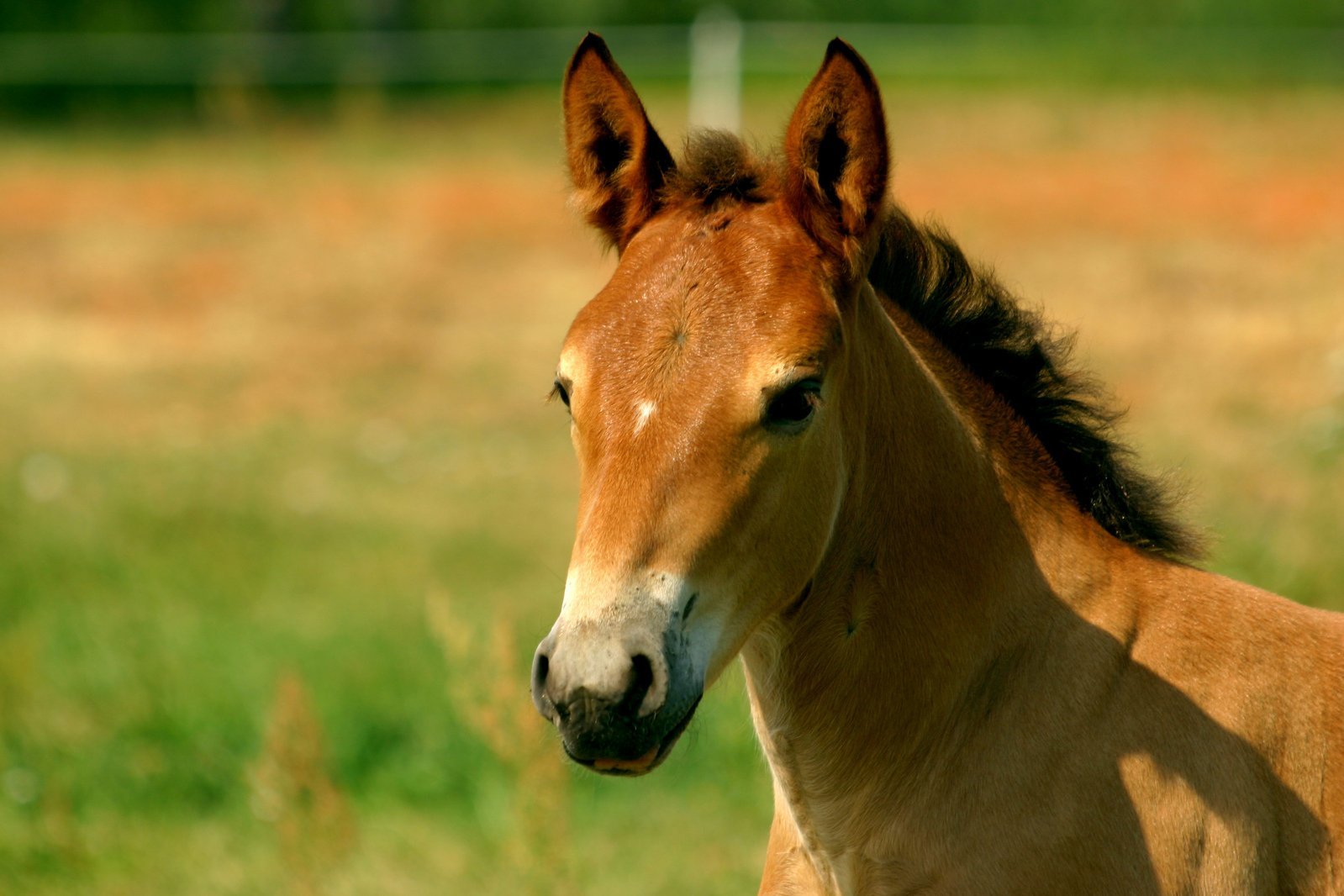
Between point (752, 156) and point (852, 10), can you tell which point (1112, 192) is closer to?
point (752, 156)

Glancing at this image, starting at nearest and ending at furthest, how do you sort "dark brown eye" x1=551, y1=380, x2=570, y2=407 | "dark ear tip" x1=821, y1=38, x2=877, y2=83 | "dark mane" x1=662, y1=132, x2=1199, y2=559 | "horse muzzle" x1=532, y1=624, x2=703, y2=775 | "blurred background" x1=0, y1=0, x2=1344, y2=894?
"horse muzzle" x1=532, y1=624, x2=703, y2=775, "dark ear tip" x1=821, y1=38, x2=877, y2=83, "dark brown eye" x1=551, y1=380, x2=570, y2=407, "dark mane" x1=662, y1=132, x2=1199, y2=559, "blurred background" x1=0, y1=0, x2=1344, y2=894

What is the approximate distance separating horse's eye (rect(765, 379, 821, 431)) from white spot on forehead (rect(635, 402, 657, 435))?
19 cm

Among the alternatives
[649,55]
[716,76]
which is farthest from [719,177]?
[649,55]

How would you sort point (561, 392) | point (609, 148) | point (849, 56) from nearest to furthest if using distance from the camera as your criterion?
1. point (849, 56)
2. point (561, 392)
3. point (609, 148)

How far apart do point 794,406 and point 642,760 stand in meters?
0.65

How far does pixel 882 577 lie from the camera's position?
112 inches

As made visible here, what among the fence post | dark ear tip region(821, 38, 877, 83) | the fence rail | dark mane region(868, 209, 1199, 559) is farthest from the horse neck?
the fence rail

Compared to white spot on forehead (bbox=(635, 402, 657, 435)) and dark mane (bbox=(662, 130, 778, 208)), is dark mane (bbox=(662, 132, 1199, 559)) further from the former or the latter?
white spot on forehead (bbox=(635, 402, 657, 435))

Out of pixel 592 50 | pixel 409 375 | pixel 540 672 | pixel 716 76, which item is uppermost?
pixel 592 50

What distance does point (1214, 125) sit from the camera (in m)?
16.7

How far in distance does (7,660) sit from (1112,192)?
11.2m

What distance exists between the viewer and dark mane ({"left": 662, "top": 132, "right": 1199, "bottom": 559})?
122 inches

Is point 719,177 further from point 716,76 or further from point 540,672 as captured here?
point 716,76

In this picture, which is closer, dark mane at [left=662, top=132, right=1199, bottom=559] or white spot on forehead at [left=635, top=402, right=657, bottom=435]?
white spot on forehead at [left=635, top=402, right=657, bottom=435]
